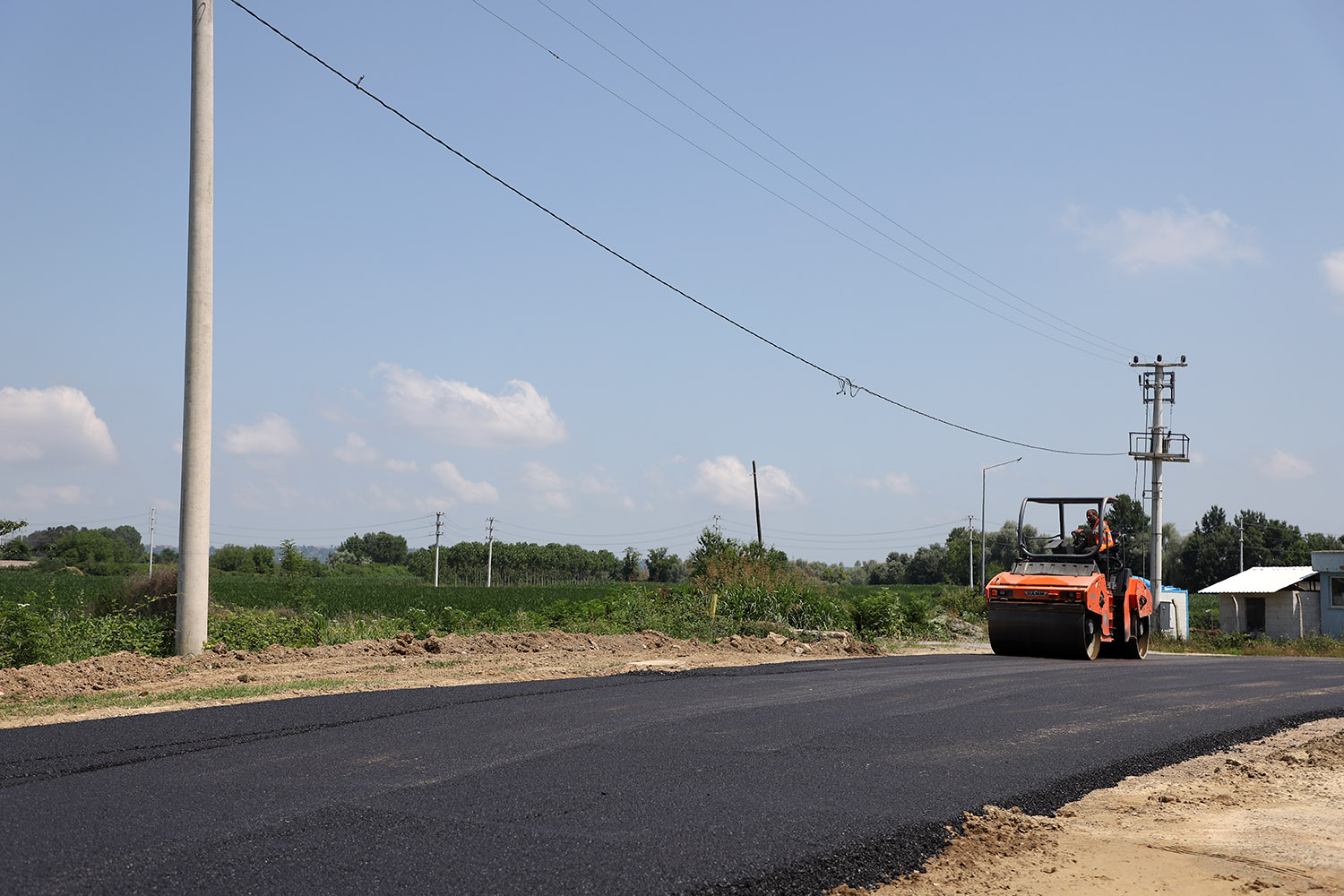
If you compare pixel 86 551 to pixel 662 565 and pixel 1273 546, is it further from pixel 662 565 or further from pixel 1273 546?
pixel 1273 546

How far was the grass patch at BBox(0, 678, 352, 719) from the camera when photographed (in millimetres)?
9945

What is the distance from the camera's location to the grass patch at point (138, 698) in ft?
32.6

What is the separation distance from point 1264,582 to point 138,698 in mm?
51655

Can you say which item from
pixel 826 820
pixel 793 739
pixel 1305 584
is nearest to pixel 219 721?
pixel 793 739

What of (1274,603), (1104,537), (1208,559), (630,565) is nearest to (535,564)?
(630,565)

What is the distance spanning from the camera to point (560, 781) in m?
7.30

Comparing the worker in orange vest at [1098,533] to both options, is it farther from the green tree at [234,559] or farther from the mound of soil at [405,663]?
the green tree at [234,559]

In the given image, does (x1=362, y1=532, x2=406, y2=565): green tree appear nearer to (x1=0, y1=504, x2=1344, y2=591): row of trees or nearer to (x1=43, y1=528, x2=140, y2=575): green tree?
(x1=0, y1=504, x2=1344, y2=591): row of trees

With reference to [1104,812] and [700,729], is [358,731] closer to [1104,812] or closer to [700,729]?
[700,729]

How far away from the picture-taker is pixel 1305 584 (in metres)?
49.9

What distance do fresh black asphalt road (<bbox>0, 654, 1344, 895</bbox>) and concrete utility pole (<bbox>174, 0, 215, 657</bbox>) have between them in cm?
431

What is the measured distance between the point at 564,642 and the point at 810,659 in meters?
4.12

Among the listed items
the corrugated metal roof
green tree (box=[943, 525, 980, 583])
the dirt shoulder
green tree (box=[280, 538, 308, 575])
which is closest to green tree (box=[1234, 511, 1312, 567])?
green tree (box=[943, 525, 980, 583])

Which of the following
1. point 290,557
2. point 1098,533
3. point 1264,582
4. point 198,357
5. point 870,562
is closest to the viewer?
point 198,357
